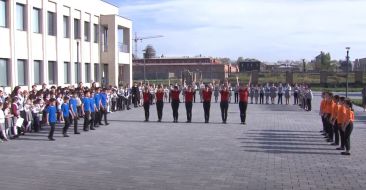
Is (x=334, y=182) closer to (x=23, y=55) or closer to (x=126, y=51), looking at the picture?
(x=23, y=55)

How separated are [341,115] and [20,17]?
20.9 metres

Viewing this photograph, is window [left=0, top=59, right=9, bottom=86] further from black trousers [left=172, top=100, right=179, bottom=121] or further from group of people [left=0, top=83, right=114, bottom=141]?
black trousers [left=172, top=100, right=179, bottom=121]

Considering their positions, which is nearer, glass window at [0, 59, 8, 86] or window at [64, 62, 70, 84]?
glass window at [0, 59, 8, 86]

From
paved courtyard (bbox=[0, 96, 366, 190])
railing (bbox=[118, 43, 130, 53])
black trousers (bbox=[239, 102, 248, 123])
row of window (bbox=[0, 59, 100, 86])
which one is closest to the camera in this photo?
paved courtyard (bbox=[0, 96, 366, 190])

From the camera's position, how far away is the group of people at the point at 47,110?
16.6m

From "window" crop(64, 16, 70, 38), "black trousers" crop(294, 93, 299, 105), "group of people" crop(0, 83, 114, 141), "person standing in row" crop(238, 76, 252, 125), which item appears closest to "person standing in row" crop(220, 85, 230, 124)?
"person standing in row" crop(238, 76, 252, 125)

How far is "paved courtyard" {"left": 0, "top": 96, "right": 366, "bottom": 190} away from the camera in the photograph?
9.55 m

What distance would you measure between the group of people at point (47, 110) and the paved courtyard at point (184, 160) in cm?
59

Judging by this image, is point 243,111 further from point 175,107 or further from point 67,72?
point 67,72

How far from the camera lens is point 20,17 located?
2789 centimetres

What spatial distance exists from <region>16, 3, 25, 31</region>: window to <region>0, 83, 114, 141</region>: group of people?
8.55 metres

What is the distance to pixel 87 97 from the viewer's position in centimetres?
1862

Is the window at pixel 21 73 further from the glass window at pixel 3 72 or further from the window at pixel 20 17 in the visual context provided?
the window at pixel 20 17

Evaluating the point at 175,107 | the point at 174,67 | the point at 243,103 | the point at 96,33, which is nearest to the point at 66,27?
the point at 96,33
